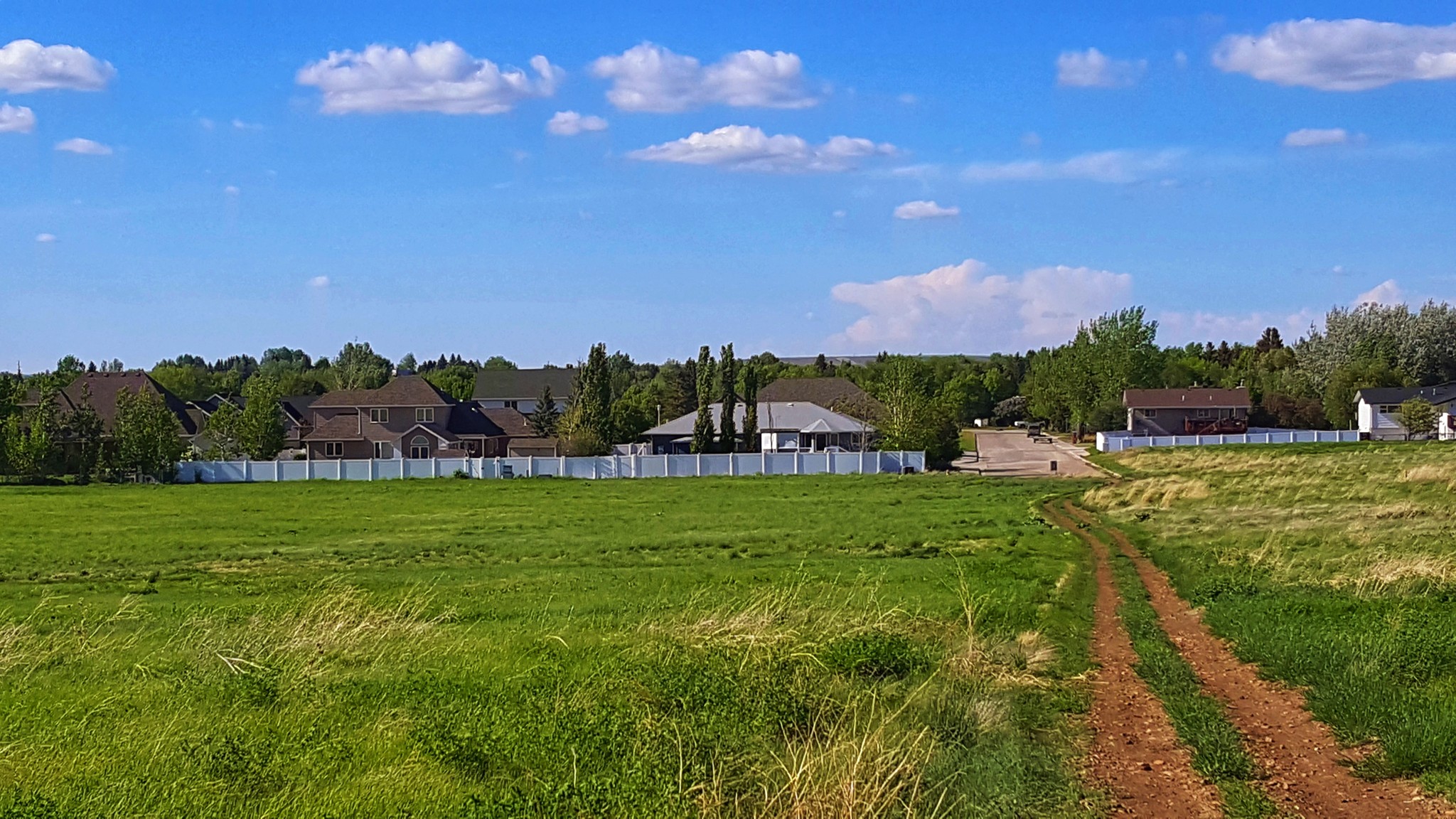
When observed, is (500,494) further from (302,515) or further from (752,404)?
(752,404)

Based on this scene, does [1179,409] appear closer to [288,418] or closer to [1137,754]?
[288,418]

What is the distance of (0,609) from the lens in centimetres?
1836

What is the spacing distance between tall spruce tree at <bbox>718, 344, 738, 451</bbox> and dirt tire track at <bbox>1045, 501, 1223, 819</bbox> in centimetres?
6719

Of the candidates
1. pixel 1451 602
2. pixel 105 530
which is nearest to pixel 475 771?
pixel 1451 602

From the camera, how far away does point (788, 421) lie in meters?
86.2

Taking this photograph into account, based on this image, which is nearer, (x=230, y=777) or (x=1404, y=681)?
(x=230, y=777)

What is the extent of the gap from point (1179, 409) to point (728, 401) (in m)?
41.3

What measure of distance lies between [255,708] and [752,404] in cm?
7480

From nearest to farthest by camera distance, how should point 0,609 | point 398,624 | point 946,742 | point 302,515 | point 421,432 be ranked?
point 946,742 → point 398,624 → point 0,609 → point 302,515 → point 421,432

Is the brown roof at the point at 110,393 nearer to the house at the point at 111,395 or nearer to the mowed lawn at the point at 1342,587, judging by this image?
the house at the point at 111,395

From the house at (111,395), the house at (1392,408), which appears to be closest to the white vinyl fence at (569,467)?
the house at (111,395)

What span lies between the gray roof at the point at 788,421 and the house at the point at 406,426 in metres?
10.5

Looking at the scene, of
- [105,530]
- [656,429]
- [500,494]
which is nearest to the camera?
[105,530]

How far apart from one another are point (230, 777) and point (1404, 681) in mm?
9370
